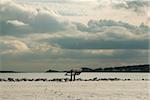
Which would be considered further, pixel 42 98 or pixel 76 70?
pixel 76 70

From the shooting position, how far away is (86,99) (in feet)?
160

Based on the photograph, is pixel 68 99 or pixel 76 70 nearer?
pixel 68 99

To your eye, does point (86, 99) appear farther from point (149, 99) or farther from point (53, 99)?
point (149, 99)

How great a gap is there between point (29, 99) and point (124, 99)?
10.4 meters

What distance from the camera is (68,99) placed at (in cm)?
4881

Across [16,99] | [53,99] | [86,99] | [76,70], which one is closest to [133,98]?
[86,99]

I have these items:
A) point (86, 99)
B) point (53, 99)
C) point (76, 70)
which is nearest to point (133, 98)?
point (86, 99)

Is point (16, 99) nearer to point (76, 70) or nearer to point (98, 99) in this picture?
point (98, 99)

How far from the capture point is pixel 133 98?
50812 millimetres

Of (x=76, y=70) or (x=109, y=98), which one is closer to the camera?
(x=109, y=98)

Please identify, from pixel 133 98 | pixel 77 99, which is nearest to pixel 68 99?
pixel 77 99

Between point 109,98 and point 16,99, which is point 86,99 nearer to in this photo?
point 109,98

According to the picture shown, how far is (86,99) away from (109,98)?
3291mm

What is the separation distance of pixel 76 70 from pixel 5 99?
265 feet
